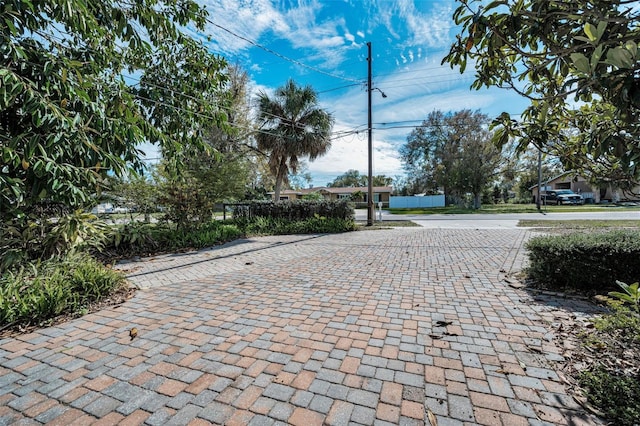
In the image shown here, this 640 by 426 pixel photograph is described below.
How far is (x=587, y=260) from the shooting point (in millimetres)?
3824

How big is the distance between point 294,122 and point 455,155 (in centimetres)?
2041

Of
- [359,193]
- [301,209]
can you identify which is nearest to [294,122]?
[301,209]

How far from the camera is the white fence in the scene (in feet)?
112

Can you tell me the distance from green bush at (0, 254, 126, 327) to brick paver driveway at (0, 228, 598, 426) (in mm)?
361

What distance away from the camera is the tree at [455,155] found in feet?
86.1

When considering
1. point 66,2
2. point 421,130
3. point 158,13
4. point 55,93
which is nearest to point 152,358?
point 55,93

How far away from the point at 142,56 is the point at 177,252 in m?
4.70

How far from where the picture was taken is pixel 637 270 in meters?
3.60

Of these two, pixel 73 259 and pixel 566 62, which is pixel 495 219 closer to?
pixel 566 62

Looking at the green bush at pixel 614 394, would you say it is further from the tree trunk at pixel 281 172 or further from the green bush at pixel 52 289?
the tree trunk at pixel 281 172

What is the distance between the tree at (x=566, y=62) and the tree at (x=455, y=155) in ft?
77.5

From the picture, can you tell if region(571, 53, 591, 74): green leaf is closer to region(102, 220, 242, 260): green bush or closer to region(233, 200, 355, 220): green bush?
region(102, 220, 242, 260): green bush

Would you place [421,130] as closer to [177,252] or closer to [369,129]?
[369,129]

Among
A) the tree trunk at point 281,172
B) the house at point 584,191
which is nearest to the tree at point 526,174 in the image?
the house at point 584,191
